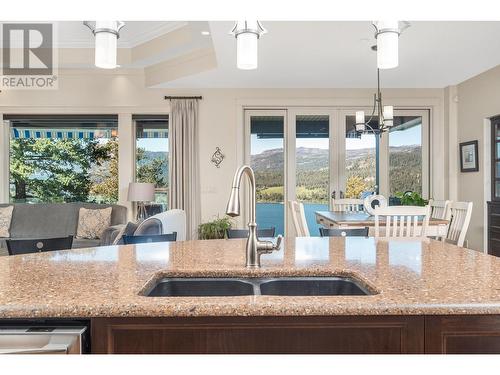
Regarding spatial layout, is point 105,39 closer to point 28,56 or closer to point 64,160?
point 28,56

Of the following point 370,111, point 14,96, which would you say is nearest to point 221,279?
point 370,111

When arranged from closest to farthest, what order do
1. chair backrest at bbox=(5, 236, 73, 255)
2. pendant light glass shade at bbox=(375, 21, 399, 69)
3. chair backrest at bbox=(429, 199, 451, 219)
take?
pendant light glass shade at bbox=(375, 21, 399, 69)
chair backrest at bbox=(5, 236, 73, 255)
chair backrest at bbox=(429, 199, 451, 219)

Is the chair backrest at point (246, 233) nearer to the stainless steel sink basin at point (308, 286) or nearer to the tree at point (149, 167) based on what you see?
the stainless steel sink basin at point (308, 286)

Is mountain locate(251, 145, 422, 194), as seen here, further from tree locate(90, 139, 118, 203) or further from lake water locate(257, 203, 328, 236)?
tree locate(90, 139, 118, 203)

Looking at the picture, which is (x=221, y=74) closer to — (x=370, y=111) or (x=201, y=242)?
(x=370, y=111)

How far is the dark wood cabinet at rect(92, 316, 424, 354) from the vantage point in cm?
96

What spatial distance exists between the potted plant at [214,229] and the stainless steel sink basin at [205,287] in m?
4.29

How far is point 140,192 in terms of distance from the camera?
558cm

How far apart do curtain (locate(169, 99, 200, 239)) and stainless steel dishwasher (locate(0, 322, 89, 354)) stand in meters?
4.93

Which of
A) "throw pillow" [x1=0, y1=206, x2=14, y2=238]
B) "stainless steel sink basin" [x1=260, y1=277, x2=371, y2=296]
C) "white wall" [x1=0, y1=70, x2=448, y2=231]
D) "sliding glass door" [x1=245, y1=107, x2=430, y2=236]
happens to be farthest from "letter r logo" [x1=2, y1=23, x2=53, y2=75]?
"stainless steel sink basin" [x1=260, y1=277, x2=371, y2=296]

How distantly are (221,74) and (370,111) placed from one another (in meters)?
2.37

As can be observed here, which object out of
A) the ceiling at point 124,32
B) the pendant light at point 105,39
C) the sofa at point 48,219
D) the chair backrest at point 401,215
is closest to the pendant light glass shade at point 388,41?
the pendant light at point 105,39

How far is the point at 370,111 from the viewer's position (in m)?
6.07

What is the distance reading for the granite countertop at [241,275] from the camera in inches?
36.8
